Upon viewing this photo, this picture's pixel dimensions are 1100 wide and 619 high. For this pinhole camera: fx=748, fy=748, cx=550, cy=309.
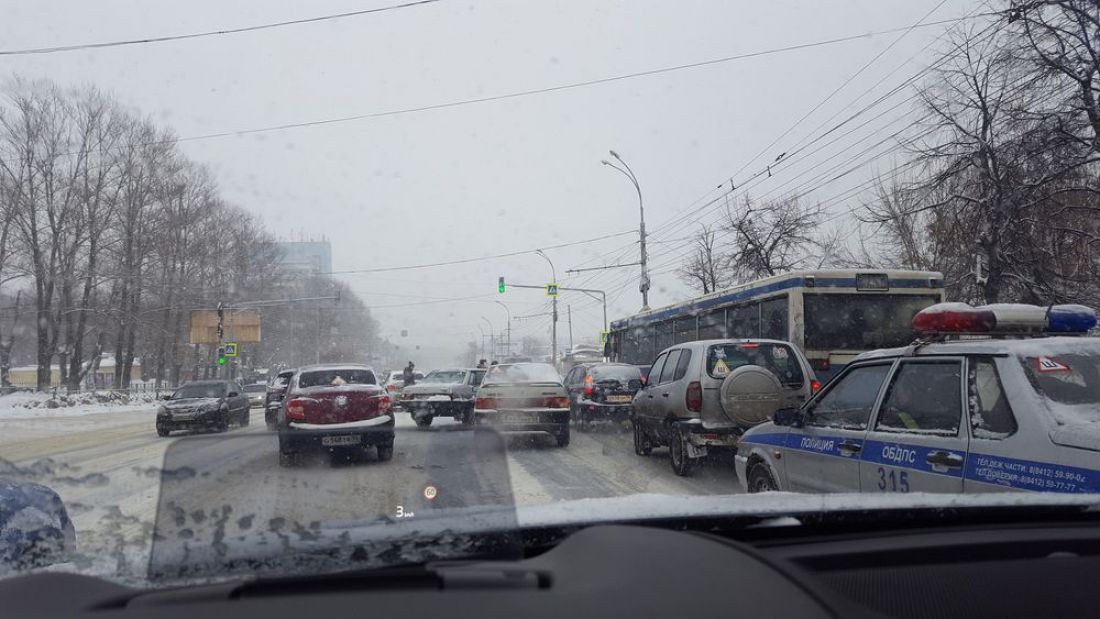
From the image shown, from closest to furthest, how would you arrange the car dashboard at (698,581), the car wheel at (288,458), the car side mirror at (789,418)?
the car dashboard at (698,581)
the car side mirror at (789,418)
the car wheel at (288,458)

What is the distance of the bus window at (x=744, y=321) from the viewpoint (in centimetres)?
1488

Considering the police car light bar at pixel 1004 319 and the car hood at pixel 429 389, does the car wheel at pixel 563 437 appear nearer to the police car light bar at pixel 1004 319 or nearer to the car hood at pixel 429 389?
the car hood at pixel 429 389

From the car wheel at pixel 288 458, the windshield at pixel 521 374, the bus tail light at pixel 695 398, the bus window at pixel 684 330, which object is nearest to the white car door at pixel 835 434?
the bus tail light at pixel 695 398

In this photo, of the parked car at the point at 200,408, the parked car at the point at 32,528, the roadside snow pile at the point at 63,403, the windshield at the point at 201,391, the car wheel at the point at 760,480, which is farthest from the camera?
the roadside snow pile at the point at 63,403

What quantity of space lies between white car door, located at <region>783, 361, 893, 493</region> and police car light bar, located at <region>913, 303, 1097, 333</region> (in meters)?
0.46

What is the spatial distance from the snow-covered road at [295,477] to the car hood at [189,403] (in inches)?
36.7

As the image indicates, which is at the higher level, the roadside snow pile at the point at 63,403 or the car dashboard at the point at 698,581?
the car dashboard at the point at 698,581

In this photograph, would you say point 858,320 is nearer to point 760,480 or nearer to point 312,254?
point 760,480

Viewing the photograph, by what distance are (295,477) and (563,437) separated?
7.23 m

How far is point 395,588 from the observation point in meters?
1.71

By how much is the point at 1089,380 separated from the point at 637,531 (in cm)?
312

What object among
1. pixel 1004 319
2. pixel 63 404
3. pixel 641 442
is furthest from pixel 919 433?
pixel 63 404

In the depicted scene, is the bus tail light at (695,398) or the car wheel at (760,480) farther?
the bus tail light at (695,398)

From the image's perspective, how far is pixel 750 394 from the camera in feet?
29.7
